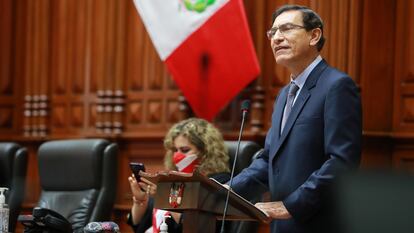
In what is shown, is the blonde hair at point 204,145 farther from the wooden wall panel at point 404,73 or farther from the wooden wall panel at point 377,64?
the wooden wall panel at point 404,73

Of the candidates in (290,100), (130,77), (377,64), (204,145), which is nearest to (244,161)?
(204,145)

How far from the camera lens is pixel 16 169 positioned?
14.0ft

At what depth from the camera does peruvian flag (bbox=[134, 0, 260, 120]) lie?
4.84 metres

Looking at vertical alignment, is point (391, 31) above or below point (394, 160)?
above

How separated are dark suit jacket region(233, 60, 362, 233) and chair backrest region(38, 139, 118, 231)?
1.52 metres

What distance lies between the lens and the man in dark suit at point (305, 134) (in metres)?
2.36

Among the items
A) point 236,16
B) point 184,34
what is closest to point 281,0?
point 236,16

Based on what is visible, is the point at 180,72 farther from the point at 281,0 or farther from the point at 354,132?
the point at 354,132

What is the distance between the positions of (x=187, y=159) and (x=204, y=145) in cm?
11

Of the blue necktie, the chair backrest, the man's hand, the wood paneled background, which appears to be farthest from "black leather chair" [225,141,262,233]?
the wood paneled background

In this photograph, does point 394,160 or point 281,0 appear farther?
point 281,0

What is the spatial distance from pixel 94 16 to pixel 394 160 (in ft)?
8.94

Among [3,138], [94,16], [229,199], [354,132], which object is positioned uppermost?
[94,16]

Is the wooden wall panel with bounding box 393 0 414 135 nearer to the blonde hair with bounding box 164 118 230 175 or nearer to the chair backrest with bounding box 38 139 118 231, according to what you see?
the blonde hair with bounding box 164 118 230 175
